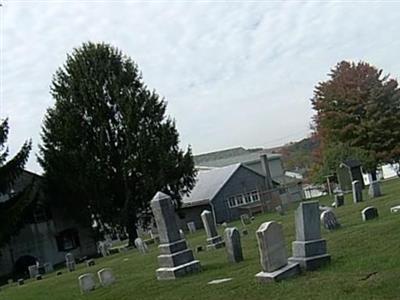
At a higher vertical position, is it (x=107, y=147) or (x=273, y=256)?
(x=107, y=147)

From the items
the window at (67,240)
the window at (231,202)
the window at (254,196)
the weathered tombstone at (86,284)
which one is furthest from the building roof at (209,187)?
the weathered tombstone at (86,284)

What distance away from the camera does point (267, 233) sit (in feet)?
35.0

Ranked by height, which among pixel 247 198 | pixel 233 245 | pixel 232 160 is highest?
pixel 232 160

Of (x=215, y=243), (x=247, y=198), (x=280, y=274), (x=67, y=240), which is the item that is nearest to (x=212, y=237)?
(x=215, y=243)

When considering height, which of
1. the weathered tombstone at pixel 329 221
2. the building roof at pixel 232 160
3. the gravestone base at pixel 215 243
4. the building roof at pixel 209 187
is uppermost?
the building roof at pixel 232 160

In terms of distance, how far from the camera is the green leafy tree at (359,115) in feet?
167

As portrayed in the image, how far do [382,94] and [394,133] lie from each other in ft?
11.8

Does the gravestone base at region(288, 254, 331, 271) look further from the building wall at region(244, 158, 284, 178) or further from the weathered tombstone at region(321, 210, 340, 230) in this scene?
the building wall at region(244, 158, 284, 178)

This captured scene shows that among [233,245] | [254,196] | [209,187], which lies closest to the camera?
[233,245]

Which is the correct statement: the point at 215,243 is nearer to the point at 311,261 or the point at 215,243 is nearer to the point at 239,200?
the point at 311,261

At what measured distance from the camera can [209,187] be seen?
57594 mm

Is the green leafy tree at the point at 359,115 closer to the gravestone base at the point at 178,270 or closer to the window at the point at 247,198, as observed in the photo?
the window at the point at 247,198

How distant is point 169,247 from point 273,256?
4.14 meters

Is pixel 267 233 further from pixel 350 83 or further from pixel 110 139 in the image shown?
pixel 350 83
